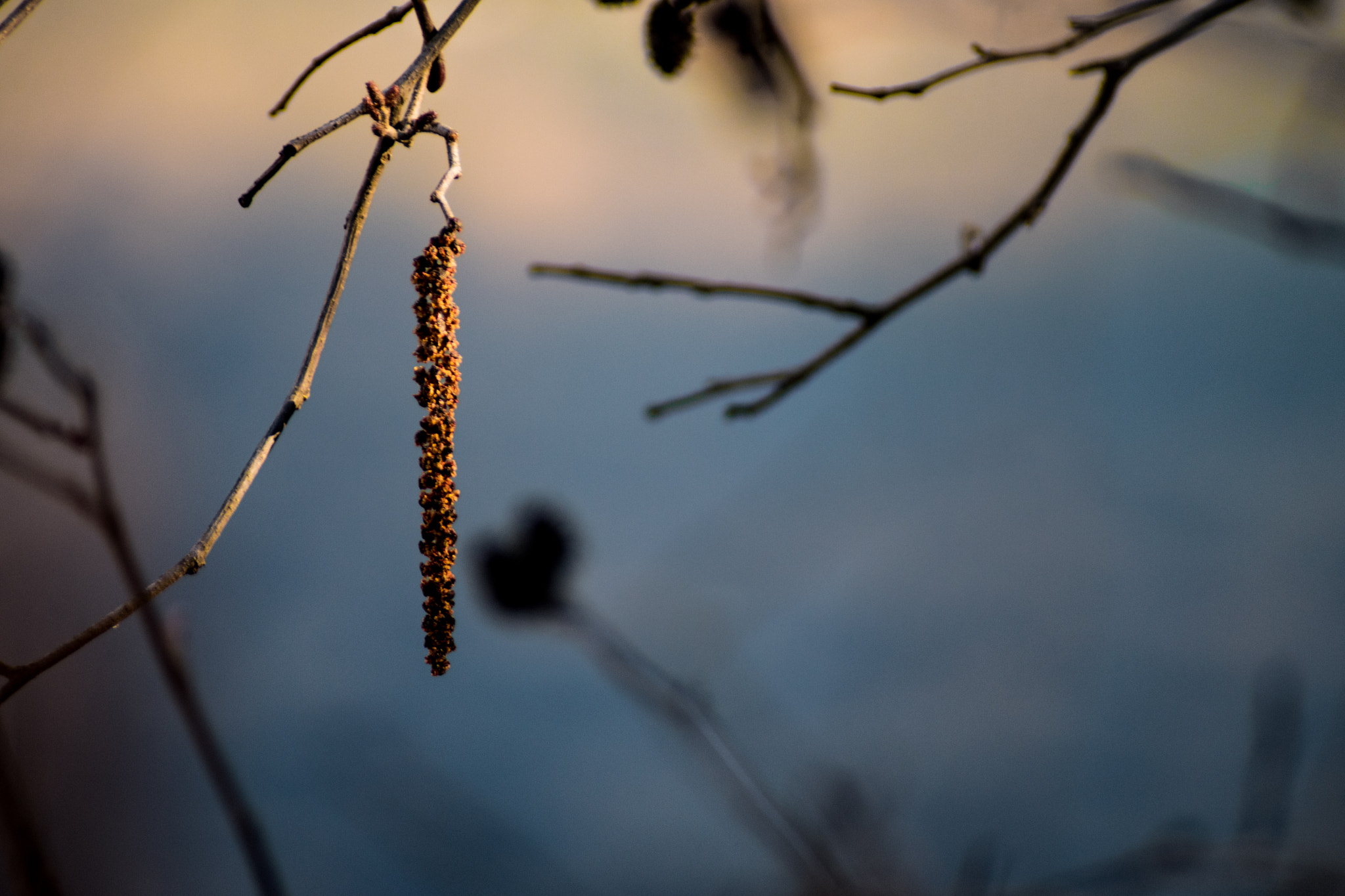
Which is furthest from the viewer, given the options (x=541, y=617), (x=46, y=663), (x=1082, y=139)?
(x=541, y=617)

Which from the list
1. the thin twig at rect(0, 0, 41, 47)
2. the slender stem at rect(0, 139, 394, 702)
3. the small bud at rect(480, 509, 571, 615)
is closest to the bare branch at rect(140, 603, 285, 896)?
the slender stem at rect(0, 139, 394, 702)

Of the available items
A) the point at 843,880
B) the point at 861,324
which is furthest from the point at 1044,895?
the point at 861,324

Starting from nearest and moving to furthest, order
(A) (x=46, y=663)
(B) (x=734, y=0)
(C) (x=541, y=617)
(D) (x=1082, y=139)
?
(A) (x=46, y=663), (D) (x=1082, y=139), (B) (x=734, y=0), (C) (x=541, y=617)

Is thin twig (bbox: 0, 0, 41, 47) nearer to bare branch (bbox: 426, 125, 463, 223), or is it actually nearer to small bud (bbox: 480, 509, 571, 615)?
bare branch (bbox: 426, 125, 463, 223)

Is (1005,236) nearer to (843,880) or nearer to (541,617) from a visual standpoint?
(843,880)

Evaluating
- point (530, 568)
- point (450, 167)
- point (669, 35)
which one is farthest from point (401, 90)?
point (530, 568)

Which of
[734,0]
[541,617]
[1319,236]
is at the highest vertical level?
[734,0]

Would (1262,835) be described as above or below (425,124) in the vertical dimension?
below

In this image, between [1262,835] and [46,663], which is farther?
[1262,835]
